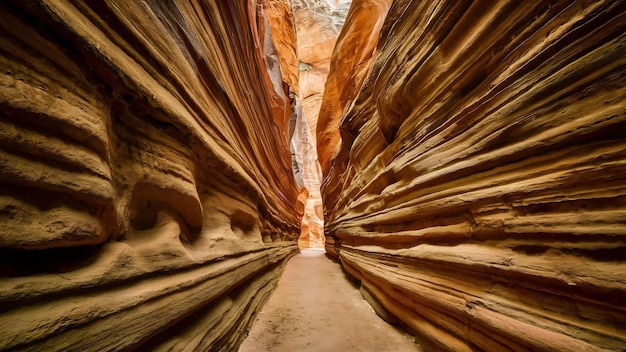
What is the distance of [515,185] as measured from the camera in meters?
1.27

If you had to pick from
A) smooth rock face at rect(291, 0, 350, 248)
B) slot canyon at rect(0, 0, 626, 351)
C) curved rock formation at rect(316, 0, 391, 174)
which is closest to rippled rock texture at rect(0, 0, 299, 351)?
slot canyon at rect(0, 0, 626, 351)

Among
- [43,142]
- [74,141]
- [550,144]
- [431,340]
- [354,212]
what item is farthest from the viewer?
[354,212]

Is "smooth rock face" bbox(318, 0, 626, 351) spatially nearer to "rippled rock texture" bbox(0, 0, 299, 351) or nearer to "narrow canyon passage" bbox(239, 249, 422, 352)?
"narrow canyon passage" bbox(239, 249, 422, 352)

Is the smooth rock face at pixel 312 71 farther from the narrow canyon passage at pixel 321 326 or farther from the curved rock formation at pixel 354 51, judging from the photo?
the narrow canyon passage at pixel 321 326

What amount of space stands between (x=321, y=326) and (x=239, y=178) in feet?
5.99

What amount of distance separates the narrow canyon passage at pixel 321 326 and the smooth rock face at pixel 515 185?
239mm

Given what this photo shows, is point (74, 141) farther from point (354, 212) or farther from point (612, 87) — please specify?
point (354, 212)

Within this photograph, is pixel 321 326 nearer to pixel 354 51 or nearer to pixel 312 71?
pixel 354 51

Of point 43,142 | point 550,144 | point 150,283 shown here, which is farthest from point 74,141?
point 550,144

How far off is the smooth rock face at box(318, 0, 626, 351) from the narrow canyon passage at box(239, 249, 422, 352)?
239 millimetres

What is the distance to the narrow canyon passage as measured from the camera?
1823 millimetres

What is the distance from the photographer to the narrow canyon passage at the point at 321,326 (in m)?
1.82

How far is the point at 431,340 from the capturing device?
1.61 metres

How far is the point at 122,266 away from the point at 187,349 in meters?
0.64
